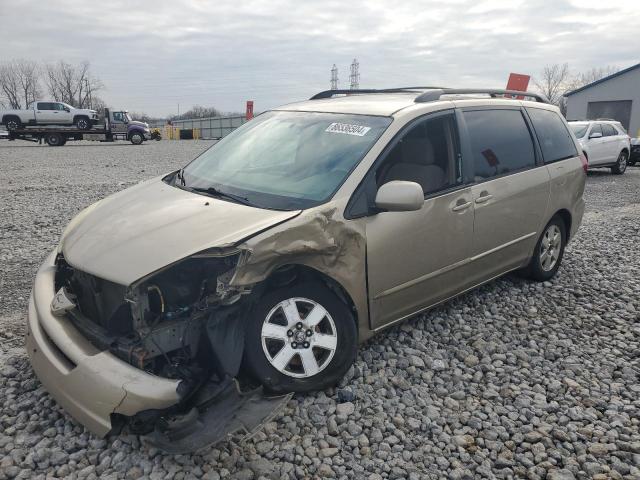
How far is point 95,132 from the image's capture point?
31109 mm

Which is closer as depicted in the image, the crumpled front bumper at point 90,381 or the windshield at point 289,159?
the crumpled front bumper at point 90,381

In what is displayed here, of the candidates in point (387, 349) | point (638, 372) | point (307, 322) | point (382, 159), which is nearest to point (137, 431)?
point (307, 322)

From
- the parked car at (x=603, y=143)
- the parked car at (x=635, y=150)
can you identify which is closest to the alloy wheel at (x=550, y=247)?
the parked car at (x=603, y=143)

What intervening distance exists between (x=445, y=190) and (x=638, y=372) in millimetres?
1775

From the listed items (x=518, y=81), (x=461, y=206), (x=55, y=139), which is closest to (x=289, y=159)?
(x=461, y=206)

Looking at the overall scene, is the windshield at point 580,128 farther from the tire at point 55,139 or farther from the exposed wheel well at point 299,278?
the tire at point 55,139

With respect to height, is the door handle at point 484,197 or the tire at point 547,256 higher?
the door handle at point 484,197

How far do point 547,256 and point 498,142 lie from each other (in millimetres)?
1468

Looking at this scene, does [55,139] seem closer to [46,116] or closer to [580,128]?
[46,116]

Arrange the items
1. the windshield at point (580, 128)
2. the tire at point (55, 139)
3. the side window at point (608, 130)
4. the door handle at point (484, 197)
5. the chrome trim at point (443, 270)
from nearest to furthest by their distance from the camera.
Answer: the chrome trim at point (443, 270) → the door handle at point (484, 197) → the windshield at point (580, 128) → the side window at point (608, 130) → the tire at point (55, 139)

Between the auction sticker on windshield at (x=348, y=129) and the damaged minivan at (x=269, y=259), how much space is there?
11 mm

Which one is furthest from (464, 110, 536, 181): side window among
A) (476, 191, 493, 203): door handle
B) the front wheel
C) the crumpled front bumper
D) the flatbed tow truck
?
the front wheel

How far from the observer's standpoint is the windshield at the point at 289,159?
10.8ft

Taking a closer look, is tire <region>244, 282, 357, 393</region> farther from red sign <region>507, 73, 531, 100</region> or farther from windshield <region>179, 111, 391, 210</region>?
red sign <region>507, 73, 531, 100</region>
